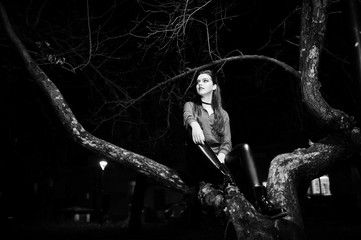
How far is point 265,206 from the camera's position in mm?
3309

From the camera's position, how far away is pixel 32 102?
13547mm

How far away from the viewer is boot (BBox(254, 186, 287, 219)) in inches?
127

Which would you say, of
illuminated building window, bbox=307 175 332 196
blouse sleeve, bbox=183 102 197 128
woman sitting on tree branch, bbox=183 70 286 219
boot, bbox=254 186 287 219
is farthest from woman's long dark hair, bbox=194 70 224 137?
illuminated building window, bbox=307 175 332 196

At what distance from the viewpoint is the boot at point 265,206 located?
3.22 m

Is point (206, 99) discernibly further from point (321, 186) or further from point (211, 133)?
point (321, 186)

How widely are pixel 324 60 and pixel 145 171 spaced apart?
463 inches

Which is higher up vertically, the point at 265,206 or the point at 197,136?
the point at 197,136

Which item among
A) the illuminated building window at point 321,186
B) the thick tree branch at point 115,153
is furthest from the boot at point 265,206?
the illuminated building window at point 321,186

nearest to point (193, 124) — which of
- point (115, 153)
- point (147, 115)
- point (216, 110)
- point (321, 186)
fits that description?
point (216, 110)

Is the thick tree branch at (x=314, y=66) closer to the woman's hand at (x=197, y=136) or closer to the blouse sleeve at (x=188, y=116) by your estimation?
the blouse sleeve at (x=188, y=116)

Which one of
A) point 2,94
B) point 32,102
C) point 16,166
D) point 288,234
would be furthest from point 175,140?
point 16,166

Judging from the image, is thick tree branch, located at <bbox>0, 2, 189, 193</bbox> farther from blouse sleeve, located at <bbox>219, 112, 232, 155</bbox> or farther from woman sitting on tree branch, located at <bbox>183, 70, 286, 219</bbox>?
blouse sleeve, located at <bbox>219, 112, 232, 155</bbox>

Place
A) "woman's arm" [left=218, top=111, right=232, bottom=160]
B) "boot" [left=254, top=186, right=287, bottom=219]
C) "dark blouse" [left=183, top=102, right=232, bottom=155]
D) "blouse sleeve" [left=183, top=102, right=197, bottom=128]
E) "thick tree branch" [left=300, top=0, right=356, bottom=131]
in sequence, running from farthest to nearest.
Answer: "thick tree branch" [left=300, top=0, right=356, bottom=131] < "dark blouse" [left=183, top=102, right=232, bottom=155] < "woman's arm" [left=218, top=111, right=232, bottom=160] < "blouse sleeve" [left=183, top=102, right=197, bottom=128] < "boot" [left=254, top=186, right=287, bottom=219]

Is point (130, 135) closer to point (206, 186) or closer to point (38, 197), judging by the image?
point (206, 186)
